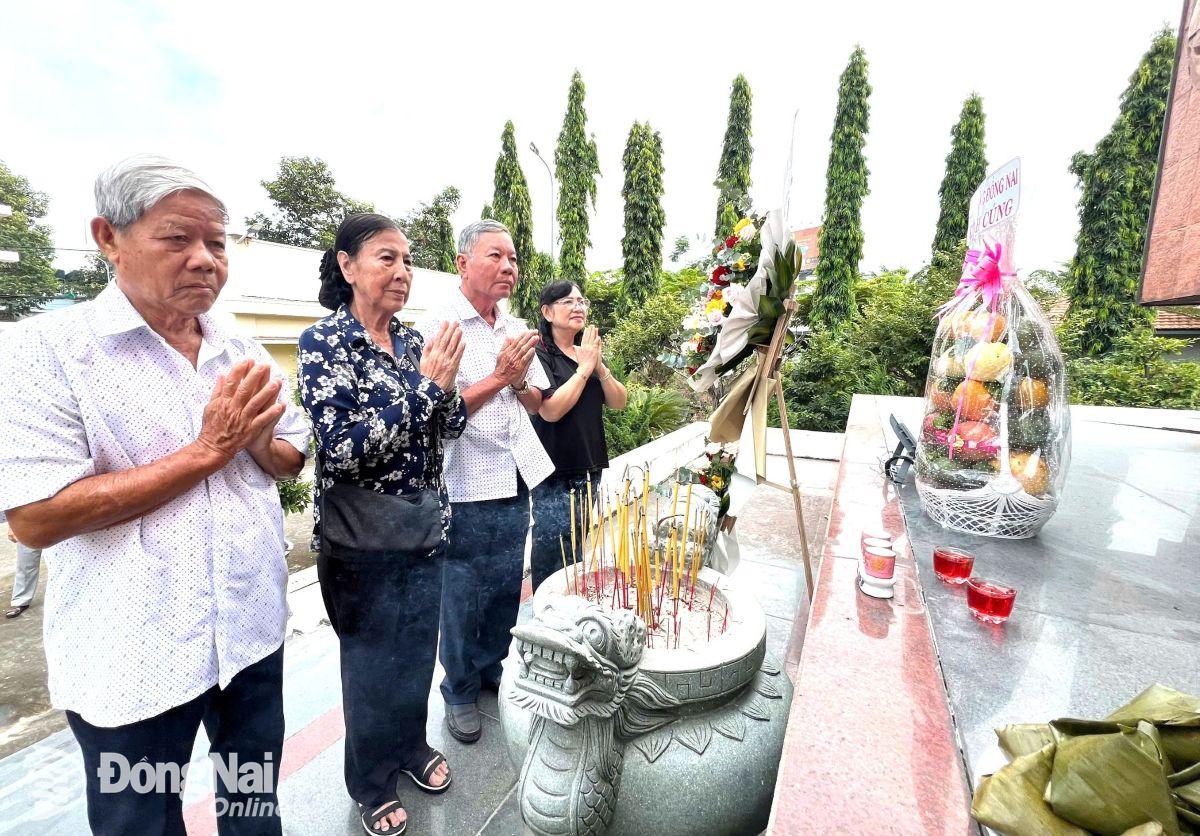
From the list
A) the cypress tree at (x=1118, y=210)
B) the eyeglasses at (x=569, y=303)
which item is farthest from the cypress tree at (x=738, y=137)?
the eyeglasses at (x=569, y=303)

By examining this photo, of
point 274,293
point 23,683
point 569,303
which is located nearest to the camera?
point 569,303

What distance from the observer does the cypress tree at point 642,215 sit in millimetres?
20859

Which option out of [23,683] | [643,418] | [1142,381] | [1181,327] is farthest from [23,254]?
[1181,327]

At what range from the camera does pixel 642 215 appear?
68.5ft

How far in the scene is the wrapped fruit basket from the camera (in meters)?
1.90

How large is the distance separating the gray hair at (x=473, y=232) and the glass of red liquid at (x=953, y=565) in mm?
2000

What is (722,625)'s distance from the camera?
1.75 metres

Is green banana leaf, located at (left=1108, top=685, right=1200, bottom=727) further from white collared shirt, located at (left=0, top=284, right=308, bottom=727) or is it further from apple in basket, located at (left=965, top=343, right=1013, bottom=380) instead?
white collared shirt, located at (left=0, top=284, right=308, bottom=727)

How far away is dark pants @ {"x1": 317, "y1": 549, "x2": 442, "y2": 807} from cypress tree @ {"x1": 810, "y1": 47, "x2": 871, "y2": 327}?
18468 mm

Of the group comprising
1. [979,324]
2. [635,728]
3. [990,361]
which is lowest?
[635,728]

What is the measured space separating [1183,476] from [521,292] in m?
20.2

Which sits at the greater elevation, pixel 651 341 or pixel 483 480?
pixel 651 341

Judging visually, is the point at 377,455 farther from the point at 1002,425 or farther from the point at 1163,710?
the point at 1002,425

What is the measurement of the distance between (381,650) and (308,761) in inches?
31.8
